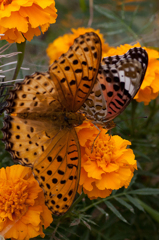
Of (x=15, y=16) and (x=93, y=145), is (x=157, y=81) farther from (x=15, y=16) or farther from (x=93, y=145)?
(x=15, y=16)

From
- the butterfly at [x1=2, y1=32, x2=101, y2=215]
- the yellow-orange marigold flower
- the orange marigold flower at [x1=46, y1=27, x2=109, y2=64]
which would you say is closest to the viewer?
the butterfly at [x1=2, y1=32, x2=101, y2=215]

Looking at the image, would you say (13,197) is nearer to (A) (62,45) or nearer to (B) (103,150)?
(B) (103,150)

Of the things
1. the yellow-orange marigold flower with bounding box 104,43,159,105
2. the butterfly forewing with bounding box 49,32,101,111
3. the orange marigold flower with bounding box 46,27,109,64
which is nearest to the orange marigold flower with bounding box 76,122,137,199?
the butterfly forewing with bounding box 49,32,101,111

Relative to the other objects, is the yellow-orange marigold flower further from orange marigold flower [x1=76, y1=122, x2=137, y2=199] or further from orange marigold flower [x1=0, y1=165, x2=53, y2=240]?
orange marigold flower [x1=0, y1=165, x2=53, y2=240]

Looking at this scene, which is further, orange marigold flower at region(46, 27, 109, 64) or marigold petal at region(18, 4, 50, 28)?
orange marigold flower at region(46, 27, 109, 64)

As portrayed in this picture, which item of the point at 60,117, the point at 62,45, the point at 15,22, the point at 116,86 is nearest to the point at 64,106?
the point at 60,117

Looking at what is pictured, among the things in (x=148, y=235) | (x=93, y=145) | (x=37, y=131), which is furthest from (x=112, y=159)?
(x=148, y=235)

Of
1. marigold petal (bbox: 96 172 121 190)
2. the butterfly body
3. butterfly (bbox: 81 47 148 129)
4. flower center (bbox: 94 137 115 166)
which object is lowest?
marigold petal (bbox: 96 172 121 190)
